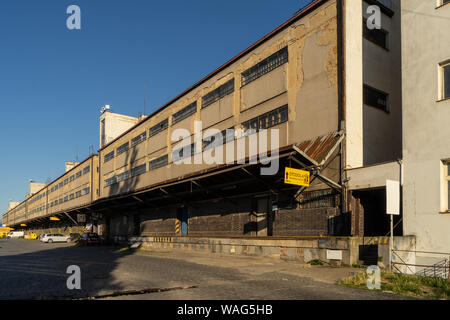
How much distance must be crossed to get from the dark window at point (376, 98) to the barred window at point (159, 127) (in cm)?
2111

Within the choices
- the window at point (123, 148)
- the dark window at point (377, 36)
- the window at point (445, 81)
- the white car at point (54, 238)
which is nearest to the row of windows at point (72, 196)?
the white car at point (54, 238)

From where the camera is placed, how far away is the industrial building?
1886cm

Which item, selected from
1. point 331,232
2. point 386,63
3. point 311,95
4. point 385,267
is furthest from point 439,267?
point 386,63

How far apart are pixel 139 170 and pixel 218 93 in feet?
54.9

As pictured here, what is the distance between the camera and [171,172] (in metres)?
35.8

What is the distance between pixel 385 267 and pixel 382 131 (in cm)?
923

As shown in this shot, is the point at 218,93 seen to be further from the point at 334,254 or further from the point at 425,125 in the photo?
the point at 425,125

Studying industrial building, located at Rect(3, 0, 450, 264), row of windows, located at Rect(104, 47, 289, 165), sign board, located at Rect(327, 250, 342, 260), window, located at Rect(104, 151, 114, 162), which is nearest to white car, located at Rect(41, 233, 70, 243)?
window, located at Rect(104, 151, 114, 162)

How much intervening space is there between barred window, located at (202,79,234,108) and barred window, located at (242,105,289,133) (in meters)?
3.59

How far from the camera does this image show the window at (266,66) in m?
23.8

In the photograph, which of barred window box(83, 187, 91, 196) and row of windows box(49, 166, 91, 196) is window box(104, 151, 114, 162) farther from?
barred window box(83, 187, 91, 196)

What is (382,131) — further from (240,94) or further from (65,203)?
(65,203)

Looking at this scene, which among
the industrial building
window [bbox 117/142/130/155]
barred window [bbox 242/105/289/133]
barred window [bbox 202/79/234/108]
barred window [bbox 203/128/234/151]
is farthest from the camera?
window [bbox 117/142/130/155]

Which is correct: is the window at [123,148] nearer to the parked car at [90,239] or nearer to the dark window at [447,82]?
the parked car at [90,239]
